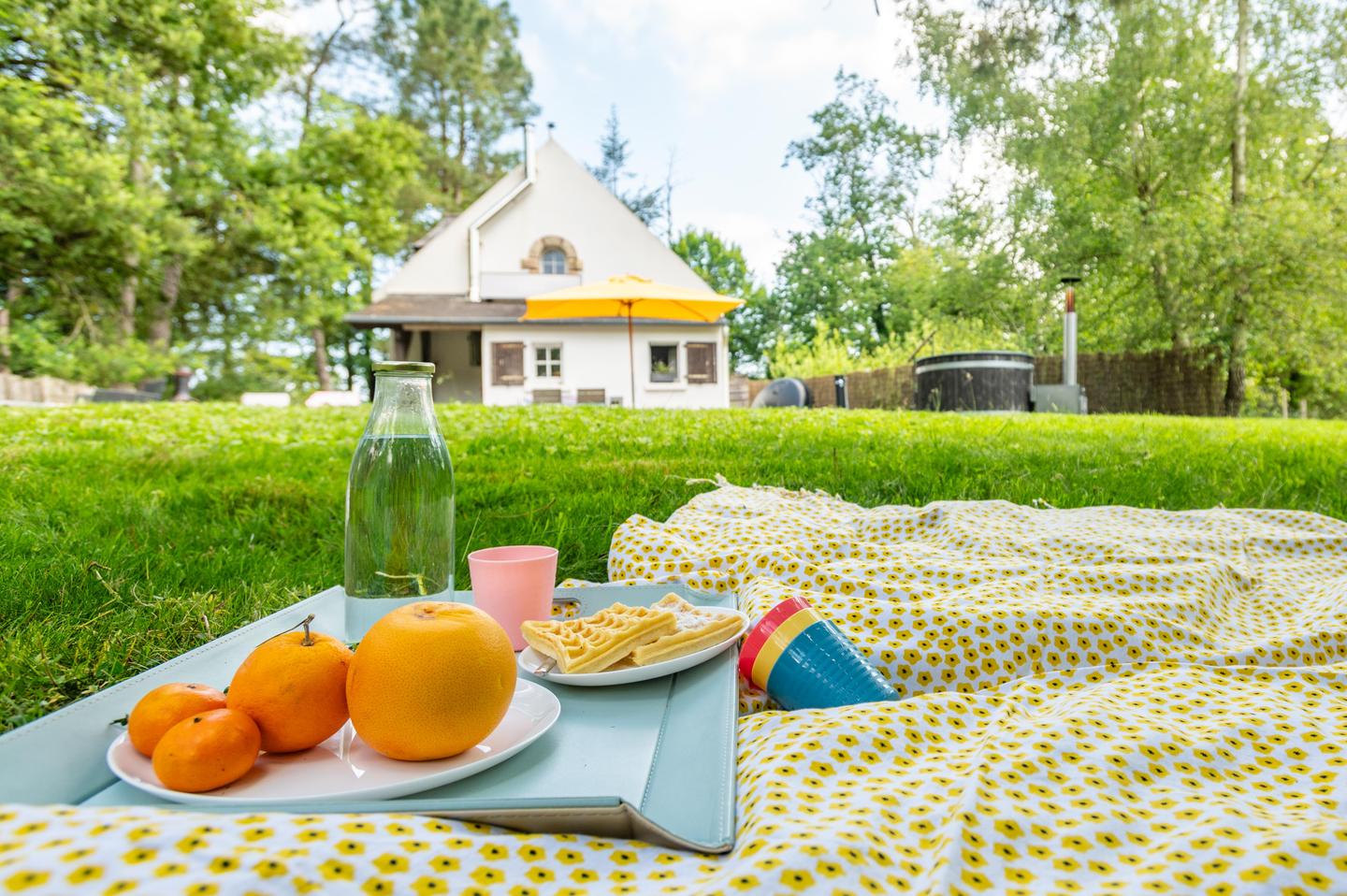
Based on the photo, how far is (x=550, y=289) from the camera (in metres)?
17.6

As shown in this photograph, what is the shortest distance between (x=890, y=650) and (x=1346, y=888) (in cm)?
86

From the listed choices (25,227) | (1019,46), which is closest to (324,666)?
(1019,46)

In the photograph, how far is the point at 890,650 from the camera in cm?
159

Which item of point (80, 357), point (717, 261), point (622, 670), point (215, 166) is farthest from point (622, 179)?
point (622, 670)

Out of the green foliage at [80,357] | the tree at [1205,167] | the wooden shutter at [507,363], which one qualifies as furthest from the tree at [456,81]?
the tree at [1205,167]

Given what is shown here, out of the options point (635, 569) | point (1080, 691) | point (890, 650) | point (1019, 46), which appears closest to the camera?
point (1080, 691)

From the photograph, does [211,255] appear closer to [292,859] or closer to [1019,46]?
[1019,46]

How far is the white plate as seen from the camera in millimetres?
829

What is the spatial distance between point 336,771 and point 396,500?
0.55m

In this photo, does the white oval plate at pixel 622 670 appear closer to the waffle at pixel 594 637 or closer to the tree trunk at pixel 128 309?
the waffle at pixel 594 637

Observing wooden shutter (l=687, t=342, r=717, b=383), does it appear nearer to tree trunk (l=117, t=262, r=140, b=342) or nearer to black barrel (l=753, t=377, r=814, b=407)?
black barrel (l=753, t=377, r=814, b=407)

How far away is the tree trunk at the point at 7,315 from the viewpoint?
13.9 metres

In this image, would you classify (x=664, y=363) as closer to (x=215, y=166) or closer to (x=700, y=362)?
(x=700, y=362)

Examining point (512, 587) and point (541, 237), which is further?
point (541, 237)
